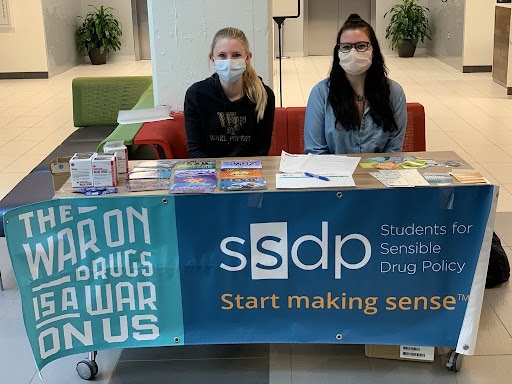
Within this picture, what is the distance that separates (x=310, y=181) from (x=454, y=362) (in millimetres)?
884

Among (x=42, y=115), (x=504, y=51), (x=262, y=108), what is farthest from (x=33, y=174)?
(x=504, y=51)

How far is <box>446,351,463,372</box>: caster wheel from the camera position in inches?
103

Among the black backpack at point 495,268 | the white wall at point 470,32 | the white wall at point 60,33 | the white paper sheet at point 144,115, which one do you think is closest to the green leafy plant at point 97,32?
the white wall at point 60,33

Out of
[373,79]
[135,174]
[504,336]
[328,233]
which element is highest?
[373,79]

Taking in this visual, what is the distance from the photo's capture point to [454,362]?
8.59ft

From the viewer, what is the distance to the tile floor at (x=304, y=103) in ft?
8.70

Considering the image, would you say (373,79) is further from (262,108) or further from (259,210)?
(259,210)

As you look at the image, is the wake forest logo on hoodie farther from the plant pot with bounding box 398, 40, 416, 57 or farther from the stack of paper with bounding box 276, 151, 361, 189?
the plant pot with bounding box 398, 40, 416, 57

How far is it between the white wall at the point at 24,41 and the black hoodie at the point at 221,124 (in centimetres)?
776

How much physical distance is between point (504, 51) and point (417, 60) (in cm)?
321

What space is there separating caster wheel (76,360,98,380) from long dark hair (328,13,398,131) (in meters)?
1.46

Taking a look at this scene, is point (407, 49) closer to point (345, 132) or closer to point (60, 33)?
point (60, 33)

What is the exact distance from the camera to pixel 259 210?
96.6 inches

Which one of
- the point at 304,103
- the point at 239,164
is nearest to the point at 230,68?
the point at 239,164
